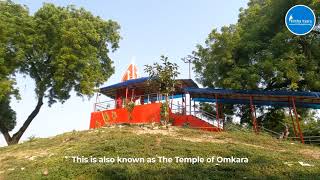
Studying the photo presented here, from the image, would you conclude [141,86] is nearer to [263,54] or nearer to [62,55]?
[62,55]

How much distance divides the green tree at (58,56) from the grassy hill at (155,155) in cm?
704

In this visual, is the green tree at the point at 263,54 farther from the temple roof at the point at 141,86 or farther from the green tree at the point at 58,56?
the green tree at the point at 58,56

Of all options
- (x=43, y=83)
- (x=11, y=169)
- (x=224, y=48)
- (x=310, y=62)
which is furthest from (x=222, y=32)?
(x=11, y=169)

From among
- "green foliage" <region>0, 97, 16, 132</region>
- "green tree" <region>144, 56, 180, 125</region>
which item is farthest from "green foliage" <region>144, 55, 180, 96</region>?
"green foliage" <region>0, 97, 16, 132</region>

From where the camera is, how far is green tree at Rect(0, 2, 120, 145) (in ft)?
82.8

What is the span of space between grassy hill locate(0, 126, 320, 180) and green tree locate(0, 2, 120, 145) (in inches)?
277

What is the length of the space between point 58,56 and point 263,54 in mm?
12659

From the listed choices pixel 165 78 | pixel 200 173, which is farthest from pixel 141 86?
pixel 200 173

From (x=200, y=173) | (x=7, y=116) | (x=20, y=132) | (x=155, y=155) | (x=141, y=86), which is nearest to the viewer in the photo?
(x=200, y=173)

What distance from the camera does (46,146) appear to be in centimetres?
1756

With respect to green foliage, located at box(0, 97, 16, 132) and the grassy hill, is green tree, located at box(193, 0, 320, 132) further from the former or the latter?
green foliage, located at box(0, 97, 16, 132)

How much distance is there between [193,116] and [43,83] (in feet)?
34.5

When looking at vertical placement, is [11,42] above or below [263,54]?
above

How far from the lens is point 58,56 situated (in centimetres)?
2506
